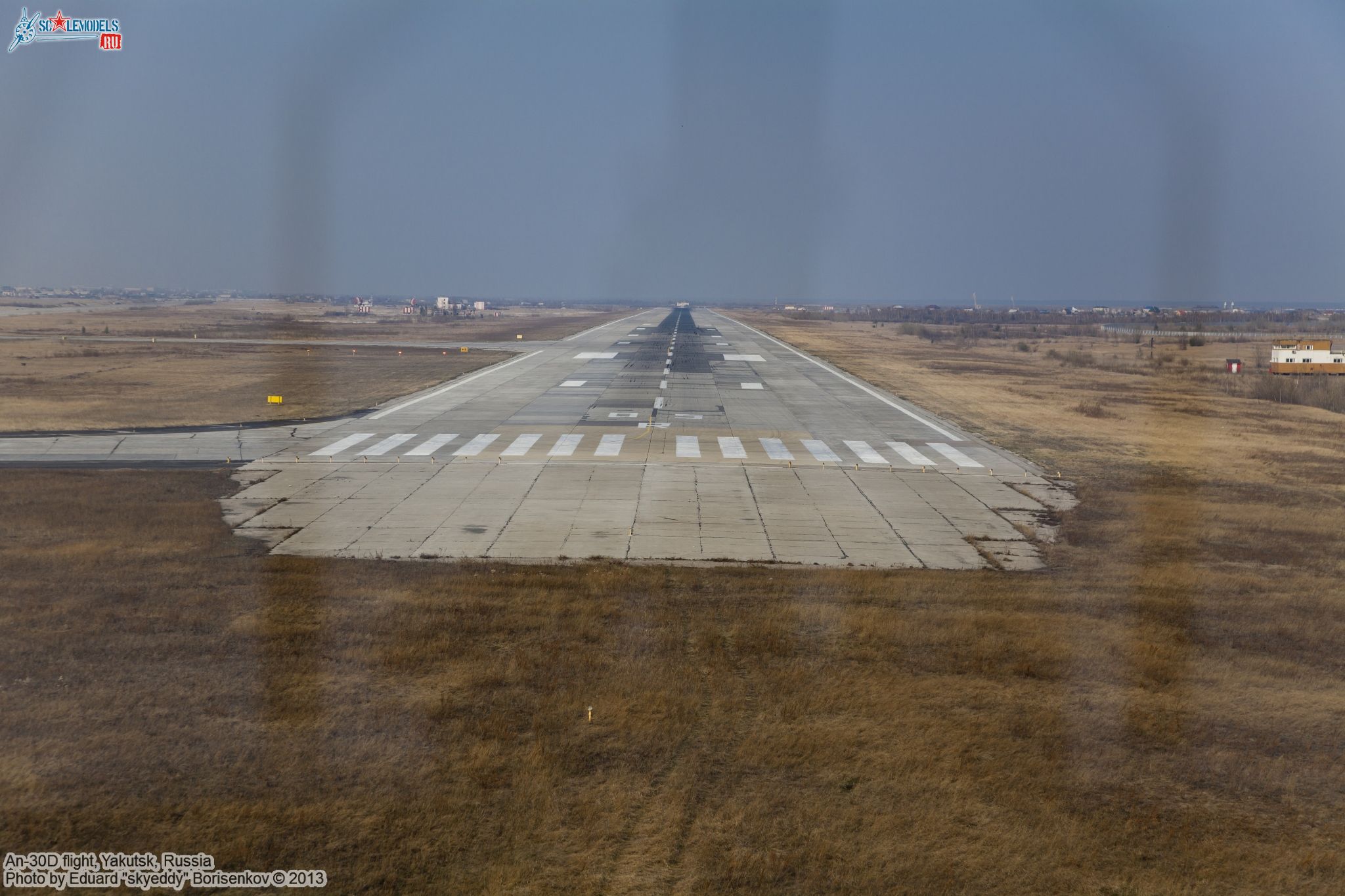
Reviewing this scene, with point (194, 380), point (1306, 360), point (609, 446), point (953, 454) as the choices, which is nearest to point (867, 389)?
point (953, 454)

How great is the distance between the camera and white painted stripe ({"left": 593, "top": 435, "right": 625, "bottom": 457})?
2755 centimetres

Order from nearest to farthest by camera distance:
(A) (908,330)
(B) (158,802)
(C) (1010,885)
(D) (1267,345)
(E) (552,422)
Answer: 1. (C) (1010,885)
2. (B) (158,802)
3. (E) (552,422)
4. (D) (1267,345)
5. (A) (908,330)

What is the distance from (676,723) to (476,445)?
19538mm

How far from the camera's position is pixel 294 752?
368 inches

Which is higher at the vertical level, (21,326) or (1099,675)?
(21,326)

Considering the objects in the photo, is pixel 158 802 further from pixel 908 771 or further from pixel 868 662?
pixel 868 662

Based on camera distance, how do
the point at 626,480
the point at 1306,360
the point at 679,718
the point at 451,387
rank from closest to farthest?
1. the point at 679,718
2. the point at 626,480
3. the point at 451,387
4. the point at 1306,360

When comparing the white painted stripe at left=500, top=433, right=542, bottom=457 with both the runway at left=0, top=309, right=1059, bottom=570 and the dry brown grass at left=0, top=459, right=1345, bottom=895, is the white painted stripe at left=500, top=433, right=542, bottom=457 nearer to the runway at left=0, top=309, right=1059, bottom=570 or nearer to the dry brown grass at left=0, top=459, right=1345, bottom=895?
the runway at left=0, top=309, right=1059, bottom=570

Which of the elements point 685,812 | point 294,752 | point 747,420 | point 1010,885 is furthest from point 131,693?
point 747,420

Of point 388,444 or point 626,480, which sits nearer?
point 626,480

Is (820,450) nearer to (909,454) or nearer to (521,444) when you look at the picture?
(909,454)

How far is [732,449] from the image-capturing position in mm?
28703

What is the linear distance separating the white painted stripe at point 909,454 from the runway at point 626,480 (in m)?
0.12

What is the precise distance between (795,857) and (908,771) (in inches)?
77.0
